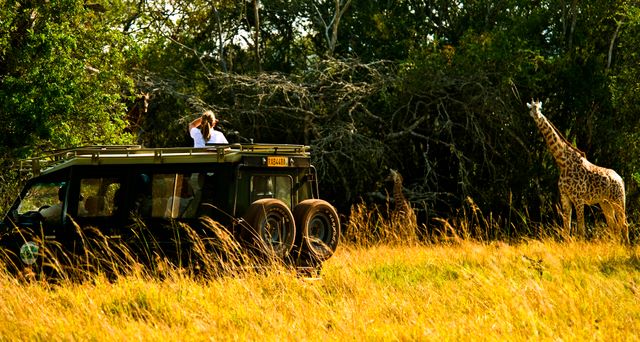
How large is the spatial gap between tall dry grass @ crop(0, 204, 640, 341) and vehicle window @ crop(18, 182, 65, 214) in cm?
80

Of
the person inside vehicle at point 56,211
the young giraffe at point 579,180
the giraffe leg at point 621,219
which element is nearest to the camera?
the person inside vehicle at point 56,211

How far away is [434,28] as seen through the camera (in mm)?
20438

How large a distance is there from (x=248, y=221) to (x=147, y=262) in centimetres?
110

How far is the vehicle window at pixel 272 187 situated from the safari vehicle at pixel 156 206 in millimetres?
12

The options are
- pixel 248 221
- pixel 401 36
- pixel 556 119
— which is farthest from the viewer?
pixel 401 36

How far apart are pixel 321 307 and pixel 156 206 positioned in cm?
208

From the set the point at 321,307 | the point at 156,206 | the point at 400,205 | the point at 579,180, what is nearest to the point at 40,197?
the point at 156,206

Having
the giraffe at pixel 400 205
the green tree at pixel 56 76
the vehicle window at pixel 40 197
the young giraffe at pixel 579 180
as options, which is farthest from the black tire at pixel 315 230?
the young giraffe at pixel 579 180

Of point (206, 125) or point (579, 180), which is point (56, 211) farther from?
point (579, 180)

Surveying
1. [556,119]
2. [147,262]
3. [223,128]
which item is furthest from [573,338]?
[556,119]

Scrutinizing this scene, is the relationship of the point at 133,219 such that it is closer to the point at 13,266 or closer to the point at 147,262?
the point at 147,262

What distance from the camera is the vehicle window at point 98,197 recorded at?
337 inches

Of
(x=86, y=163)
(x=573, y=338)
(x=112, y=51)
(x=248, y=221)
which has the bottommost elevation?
(x=573, y=338)

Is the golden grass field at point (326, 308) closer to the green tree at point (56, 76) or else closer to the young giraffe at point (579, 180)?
the young giraffe at point (579, 180)
